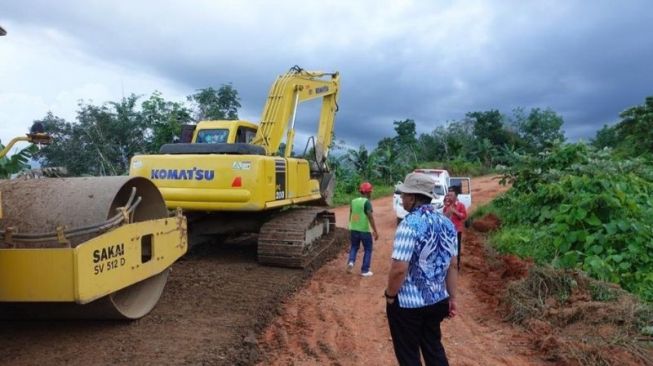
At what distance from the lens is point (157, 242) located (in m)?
5.09

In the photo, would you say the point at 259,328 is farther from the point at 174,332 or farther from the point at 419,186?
the point at 419,186

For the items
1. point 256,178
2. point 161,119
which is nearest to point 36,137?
point 256,178

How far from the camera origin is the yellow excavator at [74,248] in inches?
146

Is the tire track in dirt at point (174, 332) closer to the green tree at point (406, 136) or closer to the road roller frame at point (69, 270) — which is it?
the road roller frame at point (69, 270)

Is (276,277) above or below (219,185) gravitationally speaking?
below

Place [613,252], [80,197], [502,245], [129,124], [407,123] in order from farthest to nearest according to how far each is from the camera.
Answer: [407,123] < [129,124] < [502,245] < [613,252] < [80,197]

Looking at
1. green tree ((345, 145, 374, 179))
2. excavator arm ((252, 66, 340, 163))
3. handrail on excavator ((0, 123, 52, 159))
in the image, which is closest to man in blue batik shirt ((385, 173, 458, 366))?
handrail on excavator ((0, 123, 52, 159))

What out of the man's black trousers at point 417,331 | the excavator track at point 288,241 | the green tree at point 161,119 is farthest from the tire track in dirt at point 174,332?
the green tree at point 161,119

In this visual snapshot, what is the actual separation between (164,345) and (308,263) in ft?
13.5

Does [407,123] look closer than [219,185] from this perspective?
No

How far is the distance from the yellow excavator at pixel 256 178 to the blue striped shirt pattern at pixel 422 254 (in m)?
4.48

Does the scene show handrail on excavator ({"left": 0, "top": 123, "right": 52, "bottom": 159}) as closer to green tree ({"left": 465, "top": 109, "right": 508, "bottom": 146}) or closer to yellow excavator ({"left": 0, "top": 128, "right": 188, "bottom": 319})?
yellow excavator ({"left": 0, "top": 128, "right": 188, "bottom": 319})

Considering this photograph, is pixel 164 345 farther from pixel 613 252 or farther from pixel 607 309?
pixel 613 252

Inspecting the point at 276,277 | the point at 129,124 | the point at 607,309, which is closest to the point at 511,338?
the point at 607,309
